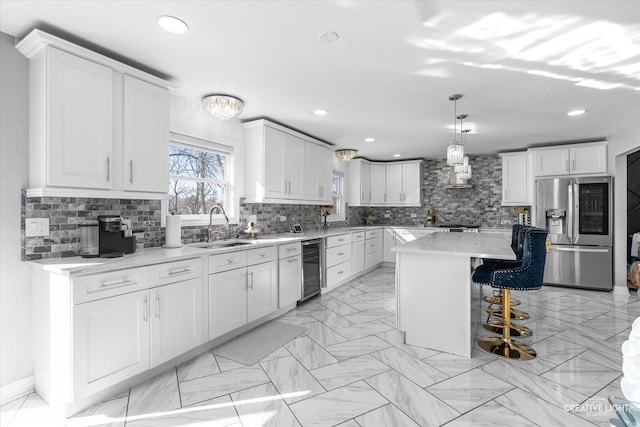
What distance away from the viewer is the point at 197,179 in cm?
350

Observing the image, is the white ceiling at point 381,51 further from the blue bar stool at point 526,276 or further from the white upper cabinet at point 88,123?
the blue bar stool at point 526,276

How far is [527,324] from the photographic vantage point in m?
3.47

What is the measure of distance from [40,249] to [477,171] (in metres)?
6.92

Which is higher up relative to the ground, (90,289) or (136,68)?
(136,68)

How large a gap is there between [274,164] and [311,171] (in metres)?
0.91

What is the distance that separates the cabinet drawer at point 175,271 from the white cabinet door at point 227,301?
0.19 m

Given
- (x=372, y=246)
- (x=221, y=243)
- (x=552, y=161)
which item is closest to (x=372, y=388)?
(x=221, y=243)

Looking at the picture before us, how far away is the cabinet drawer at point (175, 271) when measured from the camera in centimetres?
230

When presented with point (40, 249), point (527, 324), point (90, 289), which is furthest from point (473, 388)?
point (40, 249)

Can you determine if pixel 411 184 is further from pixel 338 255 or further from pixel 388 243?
pixel 338 255

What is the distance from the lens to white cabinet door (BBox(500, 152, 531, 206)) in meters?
5.81

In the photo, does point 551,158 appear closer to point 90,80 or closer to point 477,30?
point 477,30

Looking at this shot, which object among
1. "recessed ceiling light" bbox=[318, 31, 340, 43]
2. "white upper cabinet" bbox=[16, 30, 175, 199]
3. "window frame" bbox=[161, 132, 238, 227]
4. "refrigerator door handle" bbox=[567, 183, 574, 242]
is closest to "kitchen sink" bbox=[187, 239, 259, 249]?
"window frame" bbox=[161, 132, 238, 227]

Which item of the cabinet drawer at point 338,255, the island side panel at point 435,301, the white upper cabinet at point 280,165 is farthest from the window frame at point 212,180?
the island side panel at point 435,301
